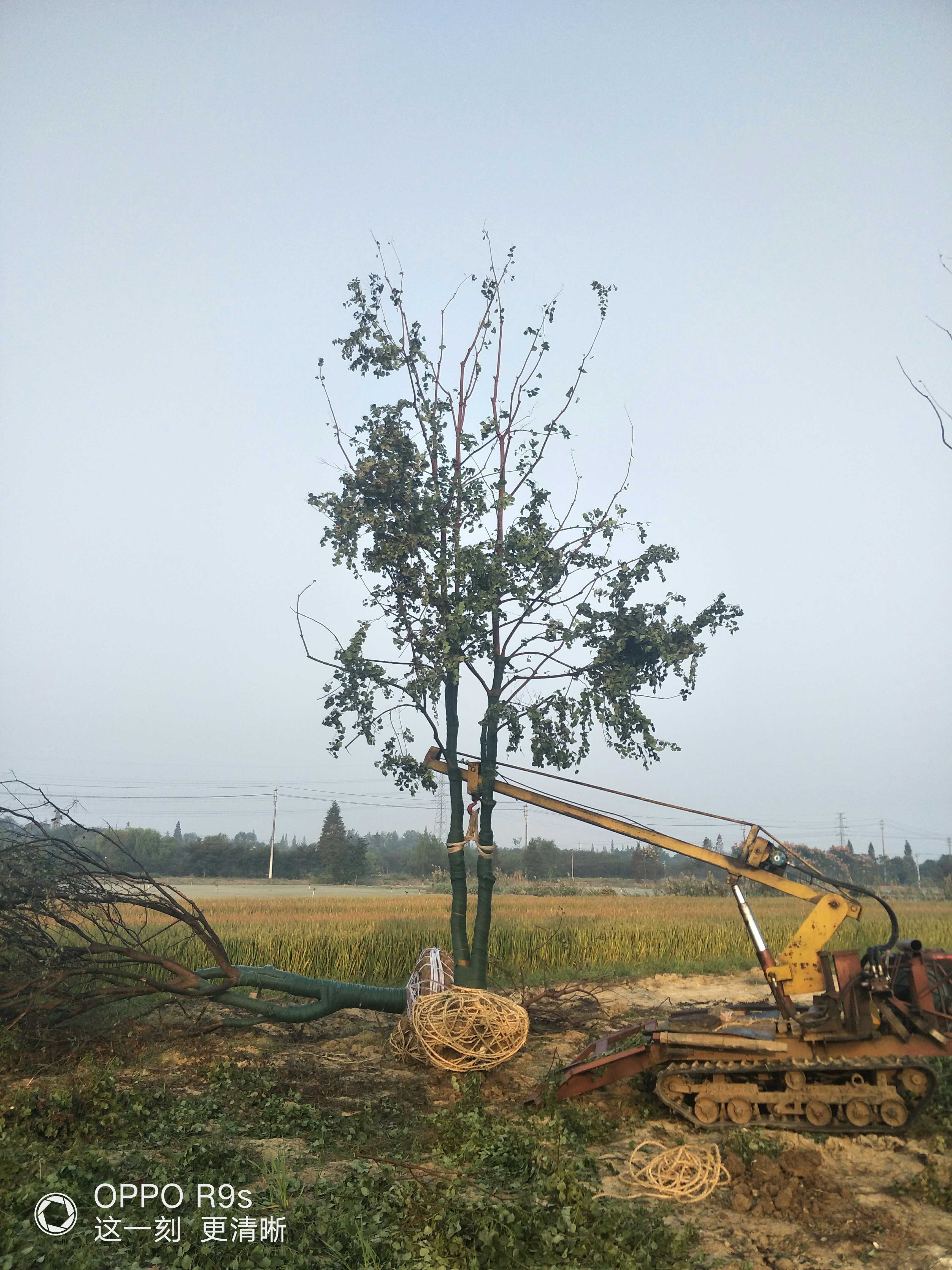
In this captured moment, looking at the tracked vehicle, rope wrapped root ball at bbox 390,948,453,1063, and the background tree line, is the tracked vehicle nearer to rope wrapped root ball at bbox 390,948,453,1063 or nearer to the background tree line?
rope wrapped root ball at bbox 390,948,453,1063

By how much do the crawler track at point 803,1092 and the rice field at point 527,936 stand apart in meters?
3.80

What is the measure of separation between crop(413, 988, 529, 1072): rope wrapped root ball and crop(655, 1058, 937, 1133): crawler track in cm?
152

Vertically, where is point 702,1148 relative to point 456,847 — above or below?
below

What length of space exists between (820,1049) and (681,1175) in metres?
2.06

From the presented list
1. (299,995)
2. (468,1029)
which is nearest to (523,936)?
(299,995)

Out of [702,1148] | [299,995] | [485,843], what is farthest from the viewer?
A: [485,843]

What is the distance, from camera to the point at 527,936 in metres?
16.3

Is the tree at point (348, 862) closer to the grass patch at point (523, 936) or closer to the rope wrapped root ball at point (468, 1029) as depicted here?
the grass patch at point (523, 936)

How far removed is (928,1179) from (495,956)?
387 inches

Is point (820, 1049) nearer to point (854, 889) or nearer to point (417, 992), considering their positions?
point (854, 889)

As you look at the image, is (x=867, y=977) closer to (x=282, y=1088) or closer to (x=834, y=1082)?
(x=834, y=1082)

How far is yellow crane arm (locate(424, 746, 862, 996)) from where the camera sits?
7969mm

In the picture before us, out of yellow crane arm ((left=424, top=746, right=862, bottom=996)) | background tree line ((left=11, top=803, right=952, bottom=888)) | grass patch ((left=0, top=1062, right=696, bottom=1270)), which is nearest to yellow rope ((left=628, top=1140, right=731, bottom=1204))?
grass patch ((left=0, top=1062, right=696, bottom=1270))

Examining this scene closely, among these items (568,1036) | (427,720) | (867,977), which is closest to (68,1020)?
(427,720)
